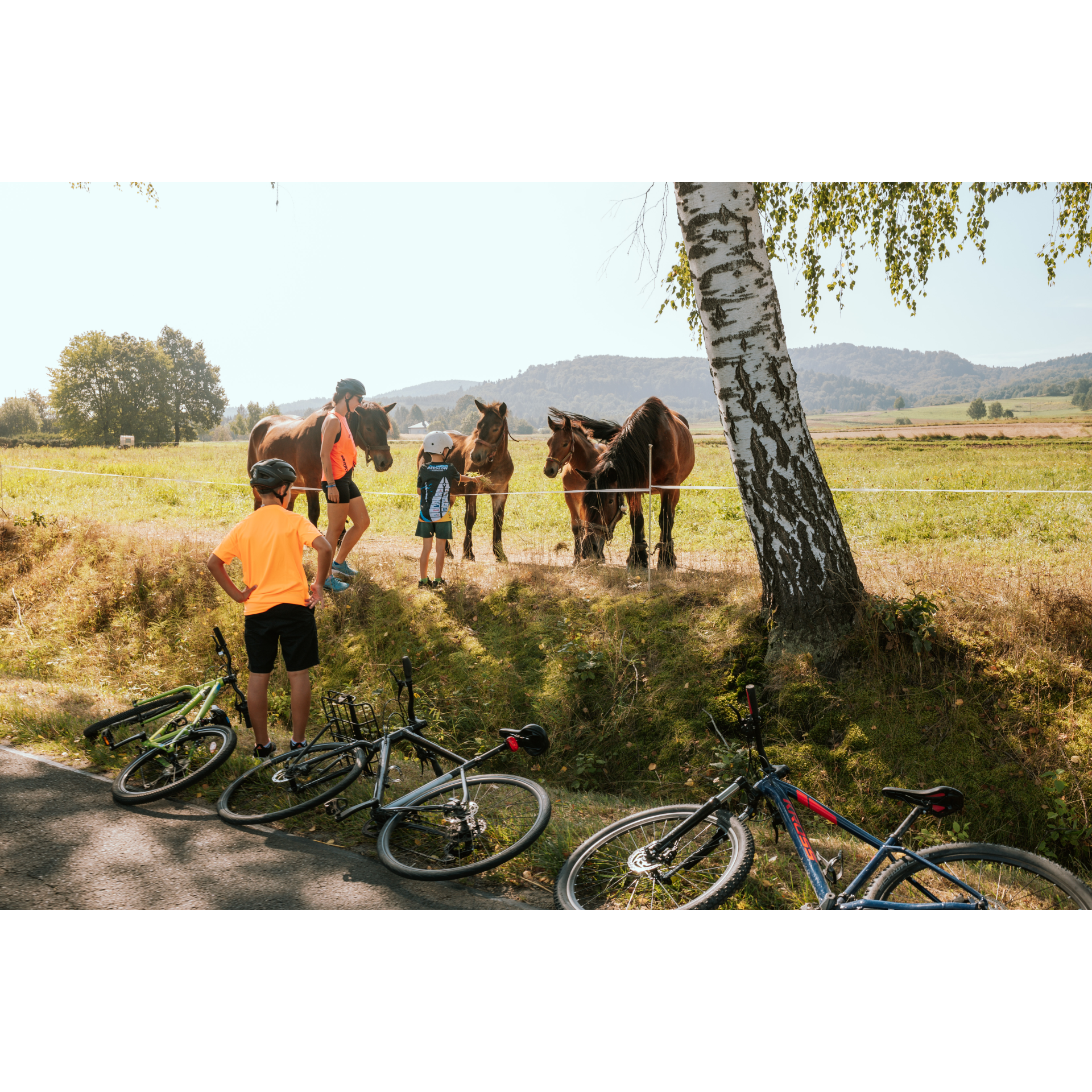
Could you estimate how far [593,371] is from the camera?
207ft

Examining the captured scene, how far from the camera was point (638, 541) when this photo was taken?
26.3ft

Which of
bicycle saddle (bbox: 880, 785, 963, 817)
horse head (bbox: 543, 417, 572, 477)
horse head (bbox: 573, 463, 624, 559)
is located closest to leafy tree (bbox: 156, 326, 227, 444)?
horse head (bbox: 543, 417, 572, 477)

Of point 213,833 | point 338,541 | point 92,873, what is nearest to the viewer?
point 92,873

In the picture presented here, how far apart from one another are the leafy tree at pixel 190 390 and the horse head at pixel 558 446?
14340mm

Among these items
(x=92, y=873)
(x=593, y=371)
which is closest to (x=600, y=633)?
(x=92, y=873)

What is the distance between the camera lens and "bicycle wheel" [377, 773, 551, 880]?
3.72 metres

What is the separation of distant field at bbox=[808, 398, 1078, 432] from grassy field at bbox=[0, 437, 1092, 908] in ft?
52.1

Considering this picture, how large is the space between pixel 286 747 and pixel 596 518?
4.17m

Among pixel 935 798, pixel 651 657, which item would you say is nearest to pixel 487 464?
pixel 651 657

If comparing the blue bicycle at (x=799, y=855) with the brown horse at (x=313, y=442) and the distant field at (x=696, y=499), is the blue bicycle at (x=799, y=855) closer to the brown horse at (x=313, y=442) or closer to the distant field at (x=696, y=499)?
the distant field at (x=696, y=499)

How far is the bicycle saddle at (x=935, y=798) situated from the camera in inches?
119

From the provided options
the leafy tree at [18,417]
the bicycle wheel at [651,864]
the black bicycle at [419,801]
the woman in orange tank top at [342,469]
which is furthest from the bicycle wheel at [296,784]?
the leafy tree at [18,417]

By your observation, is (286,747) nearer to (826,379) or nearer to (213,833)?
(213,833)

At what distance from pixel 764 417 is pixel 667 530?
2.82m
